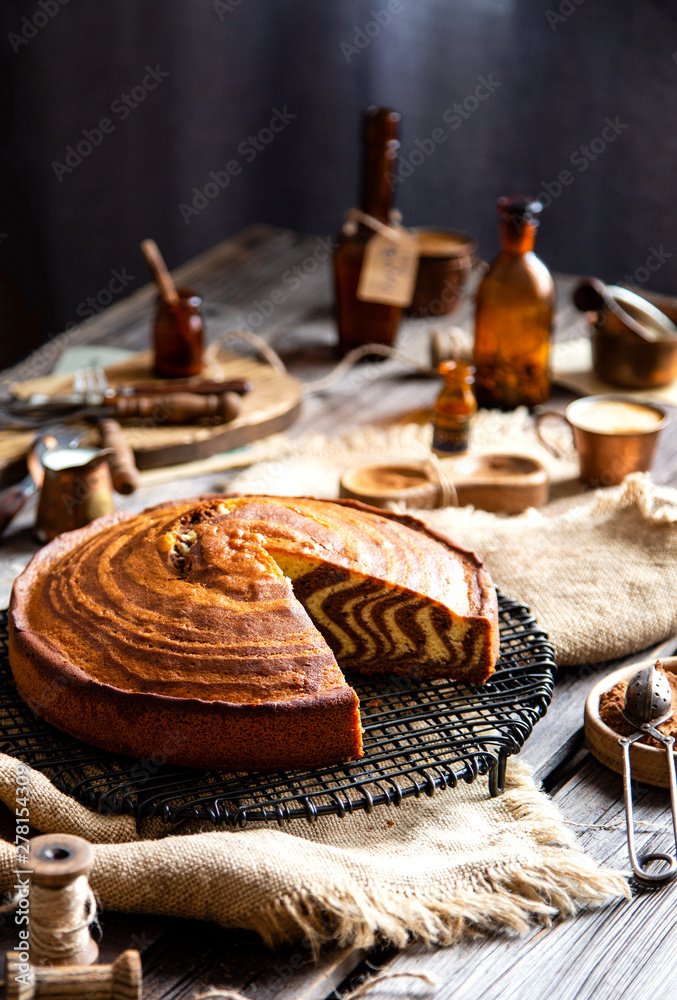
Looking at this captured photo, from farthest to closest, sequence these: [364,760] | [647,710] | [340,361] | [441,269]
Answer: [441,269] < [340,361] < [647,710] < [364,760]

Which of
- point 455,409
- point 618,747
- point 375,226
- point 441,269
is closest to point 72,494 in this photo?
point 455,409

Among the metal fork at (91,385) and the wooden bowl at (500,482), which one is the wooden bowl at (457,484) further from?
the metal fork at (91,385)

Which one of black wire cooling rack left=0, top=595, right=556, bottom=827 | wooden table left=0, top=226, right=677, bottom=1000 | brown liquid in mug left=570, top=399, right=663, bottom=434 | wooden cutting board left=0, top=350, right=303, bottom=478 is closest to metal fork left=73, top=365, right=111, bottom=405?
wooden cutting board left=0, top=350, right=303, bottom=478

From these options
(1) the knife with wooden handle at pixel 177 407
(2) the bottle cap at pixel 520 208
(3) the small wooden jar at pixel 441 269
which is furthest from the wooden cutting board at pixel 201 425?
(2) the bottle cap at pixel 520 208

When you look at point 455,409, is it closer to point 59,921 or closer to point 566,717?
point 566,717

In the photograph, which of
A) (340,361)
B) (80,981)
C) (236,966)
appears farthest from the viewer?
(340,361)

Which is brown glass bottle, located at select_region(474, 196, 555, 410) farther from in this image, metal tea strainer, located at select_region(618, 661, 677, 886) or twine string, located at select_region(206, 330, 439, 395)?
metal tea strainer, located at select_region(618, 661, 677, 886)

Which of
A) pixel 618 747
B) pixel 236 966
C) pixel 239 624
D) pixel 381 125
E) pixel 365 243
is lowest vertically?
pixel 236 966

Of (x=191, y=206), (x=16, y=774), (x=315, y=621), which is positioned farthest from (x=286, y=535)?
(x=191, y=206)
